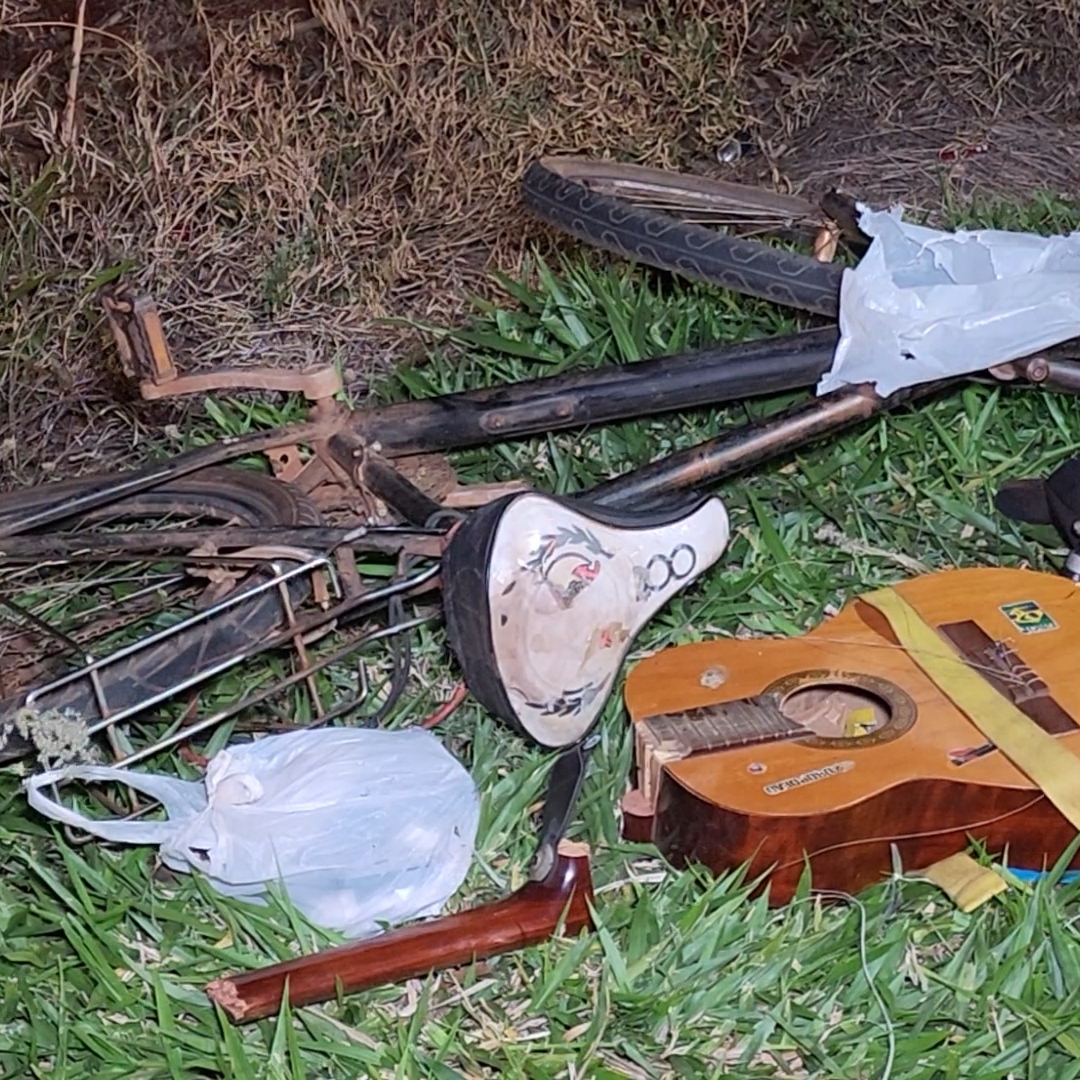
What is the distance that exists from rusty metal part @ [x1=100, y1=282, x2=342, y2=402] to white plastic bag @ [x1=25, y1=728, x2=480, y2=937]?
381 mm

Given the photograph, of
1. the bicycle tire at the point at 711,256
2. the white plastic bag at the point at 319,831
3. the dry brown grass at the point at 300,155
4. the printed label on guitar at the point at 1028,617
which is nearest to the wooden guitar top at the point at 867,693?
the printed label on guitar at the point at 1028,617

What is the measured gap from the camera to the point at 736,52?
8.89ft

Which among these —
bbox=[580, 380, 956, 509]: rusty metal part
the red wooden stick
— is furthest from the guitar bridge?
the red wooden stick

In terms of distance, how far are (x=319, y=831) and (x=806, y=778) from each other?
1.45 feet

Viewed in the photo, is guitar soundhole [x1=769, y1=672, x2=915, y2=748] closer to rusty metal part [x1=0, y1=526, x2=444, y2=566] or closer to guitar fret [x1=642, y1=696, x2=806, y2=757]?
guitar fret [x1=642, y1=696, x2=806, y2=757]

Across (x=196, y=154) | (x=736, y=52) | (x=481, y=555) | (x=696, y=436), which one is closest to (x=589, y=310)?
(x=696, y=436)

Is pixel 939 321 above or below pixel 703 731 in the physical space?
above

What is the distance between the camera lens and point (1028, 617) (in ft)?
5.02

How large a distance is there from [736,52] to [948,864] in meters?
1.81

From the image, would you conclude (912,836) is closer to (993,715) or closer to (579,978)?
(993,715)

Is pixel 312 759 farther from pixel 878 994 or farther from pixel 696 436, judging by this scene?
pixel 696 436

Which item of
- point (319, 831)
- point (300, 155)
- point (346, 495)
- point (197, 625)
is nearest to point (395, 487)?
point (346, 495)

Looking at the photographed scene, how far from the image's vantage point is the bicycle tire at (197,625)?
1325 millimetres

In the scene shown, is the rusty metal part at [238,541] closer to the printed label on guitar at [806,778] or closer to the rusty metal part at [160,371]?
the rusty metal part at [160,371]
